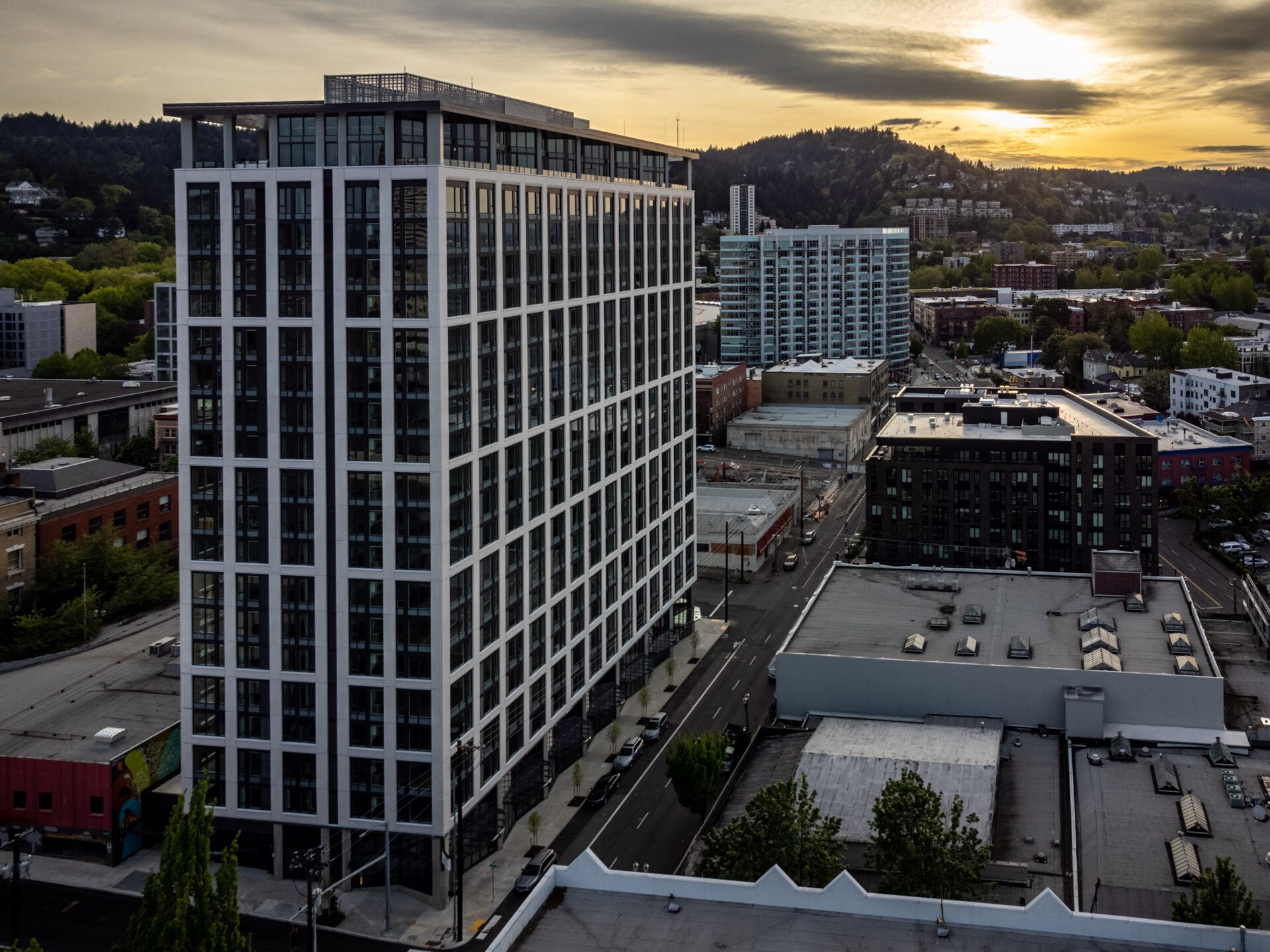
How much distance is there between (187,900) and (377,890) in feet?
67.5

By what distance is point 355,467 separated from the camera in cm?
6103

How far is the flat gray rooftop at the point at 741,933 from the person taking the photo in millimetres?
41906

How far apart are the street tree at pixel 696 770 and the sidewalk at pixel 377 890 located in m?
6.90

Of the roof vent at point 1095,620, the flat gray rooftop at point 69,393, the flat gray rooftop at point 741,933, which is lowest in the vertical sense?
the flat gray rooftop at point 741,933

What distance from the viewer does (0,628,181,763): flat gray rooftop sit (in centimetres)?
6881

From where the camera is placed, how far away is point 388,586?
6141cm

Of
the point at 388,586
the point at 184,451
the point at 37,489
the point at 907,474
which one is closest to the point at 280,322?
the point at 184,451

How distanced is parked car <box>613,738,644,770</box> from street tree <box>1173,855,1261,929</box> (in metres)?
36.0

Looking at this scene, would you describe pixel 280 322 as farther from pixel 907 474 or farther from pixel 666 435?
pixel 907 474

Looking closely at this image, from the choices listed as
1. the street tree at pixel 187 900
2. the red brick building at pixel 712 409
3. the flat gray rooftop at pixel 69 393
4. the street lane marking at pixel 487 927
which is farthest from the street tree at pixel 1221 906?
the red brick building at pixel 712 409

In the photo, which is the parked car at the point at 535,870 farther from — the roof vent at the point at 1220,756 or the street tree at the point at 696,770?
the roof vent at the point at 1220,756

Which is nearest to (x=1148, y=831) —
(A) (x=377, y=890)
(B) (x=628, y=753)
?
(B) (x=628, y=753)

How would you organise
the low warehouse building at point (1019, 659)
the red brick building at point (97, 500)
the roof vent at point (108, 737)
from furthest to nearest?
the red brick building at point (97, 500), the low warehouse building at point (1019, 659), the roof vent at point (108, 737)

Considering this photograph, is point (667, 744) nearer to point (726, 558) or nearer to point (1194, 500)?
point (726, 558)
